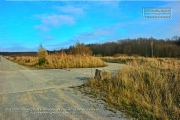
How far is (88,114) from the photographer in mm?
4758

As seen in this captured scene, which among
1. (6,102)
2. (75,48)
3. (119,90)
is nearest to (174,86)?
(119,90)

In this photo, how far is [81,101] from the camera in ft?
19.4

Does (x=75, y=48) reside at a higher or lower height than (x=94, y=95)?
higher

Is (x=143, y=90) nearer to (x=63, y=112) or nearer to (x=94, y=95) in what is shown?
(x=94, y=95)

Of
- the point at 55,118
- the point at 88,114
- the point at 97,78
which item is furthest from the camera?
the point at 97,78

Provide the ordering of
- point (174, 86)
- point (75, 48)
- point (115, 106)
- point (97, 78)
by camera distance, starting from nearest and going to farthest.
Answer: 1. point (115, 106)
2. point (174, 86)
3. point (97, 78)
4. point (75, 48)

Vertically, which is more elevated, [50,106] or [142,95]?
[142,95]

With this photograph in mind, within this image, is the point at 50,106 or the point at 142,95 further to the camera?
the point at 142,95

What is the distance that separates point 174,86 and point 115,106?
220cm

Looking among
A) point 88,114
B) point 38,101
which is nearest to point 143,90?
point 88,114

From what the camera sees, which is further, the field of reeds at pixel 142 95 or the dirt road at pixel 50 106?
the field of reeds at pixel 142 95

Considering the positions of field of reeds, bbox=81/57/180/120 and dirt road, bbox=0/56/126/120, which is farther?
field of reeds, bbox=81/57/180/120

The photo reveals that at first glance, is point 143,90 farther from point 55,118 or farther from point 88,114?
point 55,118

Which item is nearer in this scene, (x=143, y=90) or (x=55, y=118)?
(x=55, y=118)
